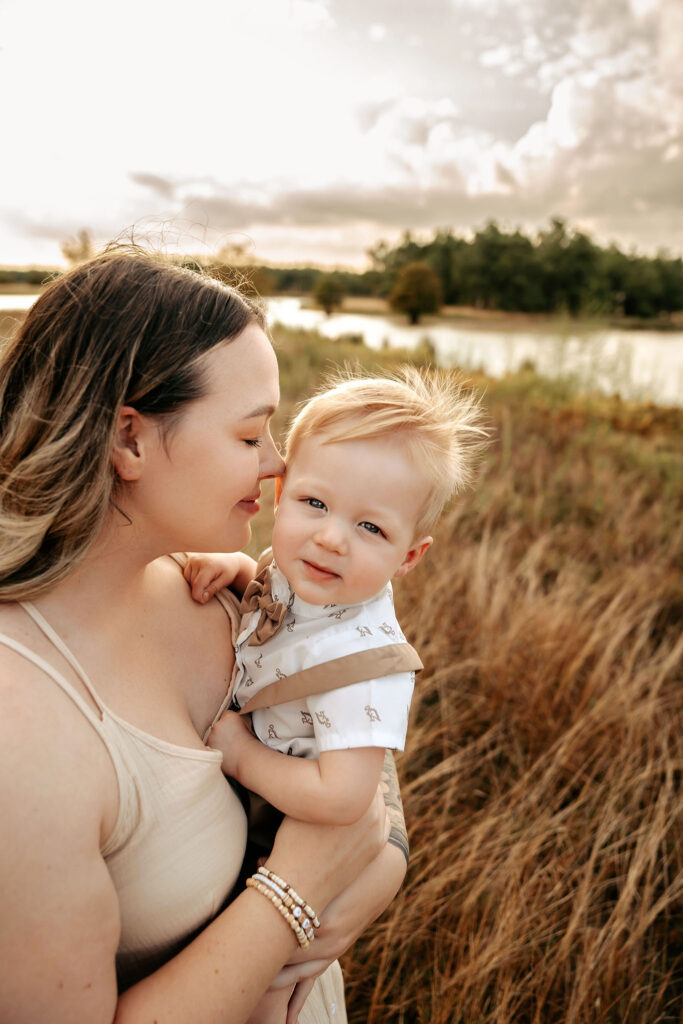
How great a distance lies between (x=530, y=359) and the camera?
830 centimetres

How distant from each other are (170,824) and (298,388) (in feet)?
23.3

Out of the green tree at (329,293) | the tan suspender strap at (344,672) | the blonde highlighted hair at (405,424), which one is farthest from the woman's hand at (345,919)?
the green tree at (329,293)

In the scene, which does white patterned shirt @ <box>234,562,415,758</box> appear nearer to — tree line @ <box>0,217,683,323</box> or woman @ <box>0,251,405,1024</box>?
woman @ <box>0,251,405,1024</box>

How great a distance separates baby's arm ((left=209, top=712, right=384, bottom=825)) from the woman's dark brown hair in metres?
0.47

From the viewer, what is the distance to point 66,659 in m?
0.96

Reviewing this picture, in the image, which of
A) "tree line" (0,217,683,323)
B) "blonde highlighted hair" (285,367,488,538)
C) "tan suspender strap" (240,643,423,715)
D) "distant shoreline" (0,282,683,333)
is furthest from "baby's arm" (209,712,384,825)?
"tree line" (0,217,683,323)

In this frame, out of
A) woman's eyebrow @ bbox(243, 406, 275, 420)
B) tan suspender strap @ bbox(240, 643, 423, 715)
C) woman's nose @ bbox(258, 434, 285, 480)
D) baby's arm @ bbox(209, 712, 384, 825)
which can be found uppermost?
woman's eyebrow @ bbox(243, 406, 275, 420)

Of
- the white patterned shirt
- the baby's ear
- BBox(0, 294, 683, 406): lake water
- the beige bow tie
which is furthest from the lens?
BBox(0, 294, 683, 406): lake water

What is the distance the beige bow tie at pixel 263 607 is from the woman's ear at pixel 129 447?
359 mm

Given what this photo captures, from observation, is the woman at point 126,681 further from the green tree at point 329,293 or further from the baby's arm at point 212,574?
the green tree at point 329,293

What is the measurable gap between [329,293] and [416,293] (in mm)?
2302

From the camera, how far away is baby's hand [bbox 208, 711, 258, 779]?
1.22m

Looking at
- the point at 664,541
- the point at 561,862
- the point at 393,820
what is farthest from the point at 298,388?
the point at 393,820

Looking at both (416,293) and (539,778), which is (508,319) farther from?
(539,778)
